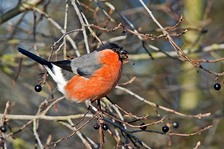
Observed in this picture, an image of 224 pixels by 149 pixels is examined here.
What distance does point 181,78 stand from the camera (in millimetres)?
6840

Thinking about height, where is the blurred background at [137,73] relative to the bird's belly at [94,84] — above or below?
above

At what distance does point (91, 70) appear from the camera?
13.0ft

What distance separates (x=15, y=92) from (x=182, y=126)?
5.97 feet

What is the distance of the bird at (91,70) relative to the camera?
3852 mm

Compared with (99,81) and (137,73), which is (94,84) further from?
(137,73)

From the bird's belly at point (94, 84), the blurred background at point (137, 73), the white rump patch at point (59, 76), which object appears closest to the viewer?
the bird's belly at point (94, 84)

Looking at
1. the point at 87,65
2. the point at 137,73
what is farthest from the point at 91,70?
the point at 137,73

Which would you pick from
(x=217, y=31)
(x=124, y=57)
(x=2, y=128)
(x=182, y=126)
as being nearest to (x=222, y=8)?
(x=217, y=31)

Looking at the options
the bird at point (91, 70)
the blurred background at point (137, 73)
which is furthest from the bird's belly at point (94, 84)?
the blurred background at point (137, 73)

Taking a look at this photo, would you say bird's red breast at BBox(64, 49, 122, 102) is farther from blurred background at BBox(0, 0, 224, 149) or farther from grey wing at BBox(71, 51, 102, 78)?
blurred background at BBox(0, 0, 224, 149)

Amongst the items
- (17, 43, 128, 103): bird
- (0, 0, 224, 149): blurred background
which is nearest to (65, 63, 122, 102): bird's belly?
(17, 43, 128, 103): bird

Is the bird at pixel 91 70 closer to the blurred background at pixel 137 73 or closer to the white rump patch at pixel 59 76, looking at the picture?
the white rump patch at pixel 59 76

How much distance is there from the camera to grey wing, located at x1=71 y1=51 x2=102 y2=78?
3.90m

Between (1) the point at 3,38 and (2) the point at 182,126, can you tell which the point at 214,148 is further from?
(1) the point at 3,38
